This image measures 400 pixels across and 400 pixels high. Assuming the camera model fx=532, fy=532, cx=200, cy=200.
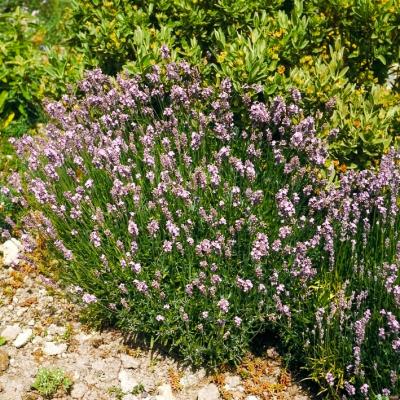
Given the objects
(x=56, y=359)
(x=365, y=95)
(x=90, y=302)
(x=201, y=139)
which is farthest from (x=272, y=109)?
(x=56, y=359)

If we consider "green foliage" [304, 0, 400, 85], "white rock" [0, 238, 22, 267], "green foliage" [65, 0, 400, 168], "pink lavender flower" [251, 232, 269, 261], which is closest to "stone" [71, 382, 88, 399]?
"white rock" [0, 238, 22, 267]

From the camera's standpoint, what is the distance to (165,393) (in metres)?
3.54

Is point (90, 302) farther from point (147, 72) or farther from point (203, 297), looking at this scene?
point (147, 72)

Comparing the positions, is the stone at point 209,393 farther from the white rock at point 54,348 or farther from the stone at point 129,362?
the white rock at point 54,348

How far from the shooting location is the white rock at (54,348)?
382 centimetres

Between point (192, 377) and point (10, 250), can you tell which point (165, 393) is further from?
point (10, 250)

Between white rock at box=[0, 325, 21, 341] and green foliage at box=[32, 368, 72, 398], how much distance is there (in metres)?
0.45

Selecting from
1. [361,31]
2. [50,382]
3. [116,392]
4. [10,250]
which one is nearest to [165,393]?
[116,392]

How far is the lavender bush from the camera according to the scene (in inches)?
131

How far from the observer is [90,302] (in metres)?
3.77

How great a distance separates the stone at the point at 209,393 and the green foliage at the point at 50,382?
886mm

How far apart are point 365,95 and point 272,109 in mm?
1019

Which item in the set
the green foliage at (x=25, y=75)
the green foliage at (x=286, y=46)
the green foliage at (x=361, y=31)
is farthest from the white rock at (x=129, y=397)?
the green foliage at (x=361, y=31)

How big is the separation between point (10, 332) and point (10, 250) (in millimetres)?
834
